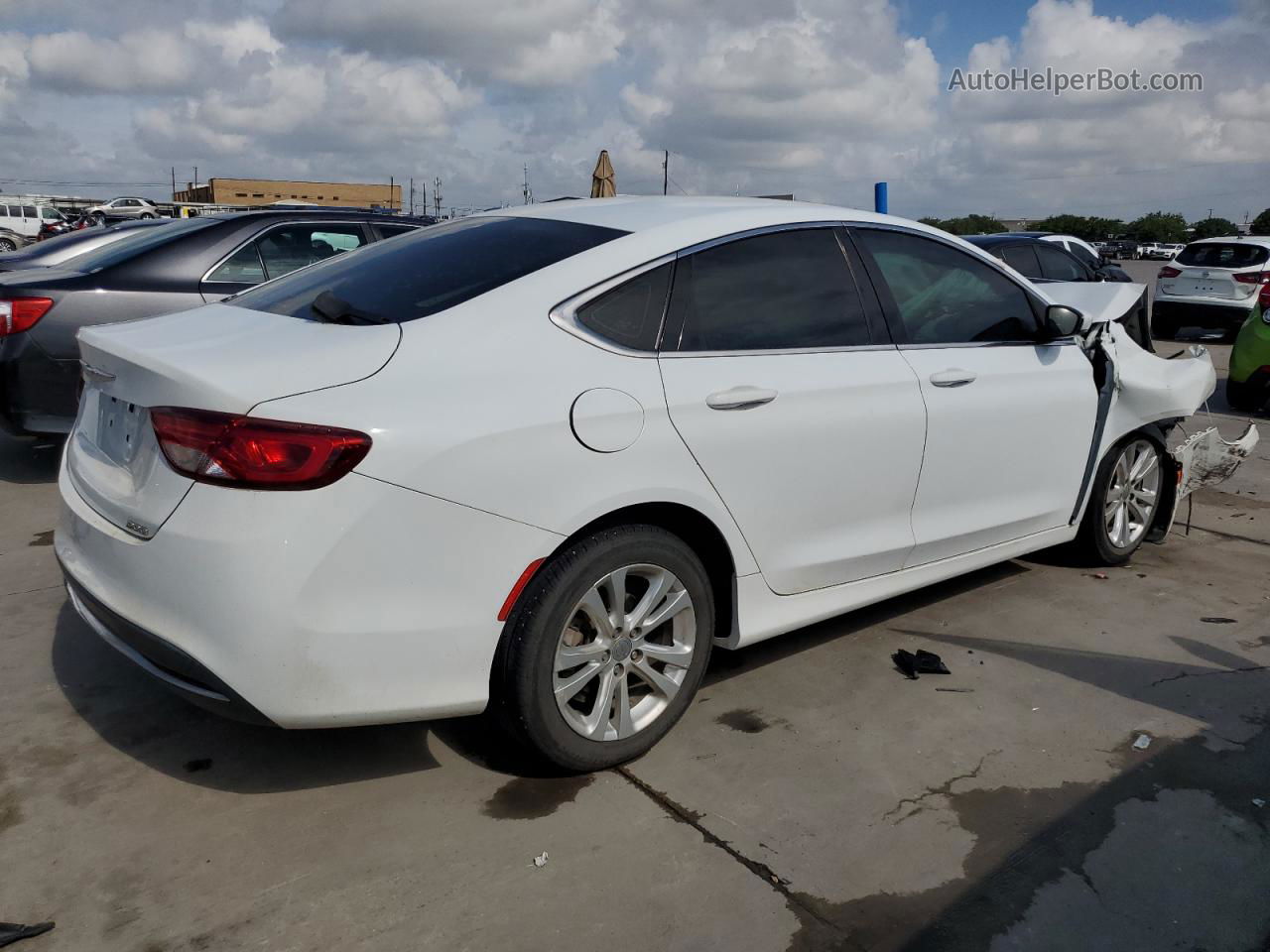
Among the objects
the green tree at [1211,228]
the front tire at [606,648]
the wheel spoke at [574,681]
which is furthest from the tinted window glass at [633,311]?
the green tree at [1211,228]

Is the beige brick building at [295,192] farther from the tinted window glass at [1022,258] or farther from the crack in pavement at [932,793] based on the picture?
the crack in pavement at [932,793]

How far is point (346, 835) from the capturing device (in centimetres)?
273

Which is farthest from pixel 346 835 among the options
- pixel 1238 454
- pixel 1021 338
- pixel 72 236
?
pixel 72 236

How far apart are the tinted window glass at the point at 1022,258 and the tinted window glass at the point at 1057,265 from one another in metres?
0.11

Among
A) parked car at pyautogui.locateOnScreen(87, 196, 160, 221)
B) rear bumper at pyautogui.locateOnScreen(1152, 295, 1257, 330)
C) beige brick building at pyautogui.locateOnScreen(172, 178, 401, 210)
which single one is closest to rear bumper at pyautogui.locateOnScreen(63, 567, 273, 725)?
rear bumper at pyautogui.locateOnScreen(1152, 295, 1257, 330)

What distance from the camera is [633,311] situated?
9.87 feet

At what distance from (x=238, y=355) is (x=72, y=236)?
561 centimetres

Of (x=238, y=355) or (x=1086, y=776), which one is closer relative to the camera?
(x=238, y=355)

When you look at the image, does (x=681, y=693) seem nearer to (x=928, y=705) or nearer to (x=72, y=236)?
(x=928, y=705)

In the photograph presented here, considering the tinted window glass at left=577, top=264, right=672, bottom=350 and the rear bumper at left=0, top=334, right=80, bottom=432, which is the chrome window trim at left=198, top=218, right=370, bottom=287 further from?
the tinted window glass at left=577, top=264, right=672, bottom=350

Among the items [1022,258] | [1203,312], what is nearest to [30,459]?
[1022,258]

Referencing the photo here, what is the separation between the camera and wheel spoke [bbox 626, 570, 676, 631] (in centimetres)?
297

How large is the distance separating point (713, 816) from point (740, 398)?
Result: 3.94ft

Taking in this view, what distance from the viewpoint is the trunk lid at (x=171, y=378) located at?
249 cm
